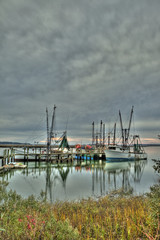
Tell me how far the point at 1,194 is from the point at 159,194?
849 cm

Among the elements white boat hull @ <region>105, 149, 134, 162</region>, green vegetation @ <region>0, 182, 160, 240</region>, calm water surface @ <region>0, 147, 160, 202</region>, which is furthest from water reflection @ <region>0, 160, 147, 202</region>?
white boat hull @ <region>105, 149, 134, 162</region>

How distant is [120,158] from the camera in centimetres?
6159

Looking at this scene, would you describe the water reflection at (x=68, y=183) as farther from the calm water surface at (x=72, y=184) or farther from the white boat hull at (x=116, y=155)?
the white boat hull at (x=116, y=155)

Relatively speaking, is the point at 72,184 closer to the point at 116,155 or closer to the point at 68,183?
the point at 68,183

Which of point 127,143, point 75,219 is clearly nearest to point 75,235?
point 75,219

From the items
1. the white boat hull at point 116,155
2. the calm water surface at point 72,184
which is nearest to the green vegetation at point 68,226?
the calm water surface at point 72,184

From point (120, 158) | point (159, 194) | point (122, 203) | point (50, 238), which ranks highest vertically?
point (50, 238)

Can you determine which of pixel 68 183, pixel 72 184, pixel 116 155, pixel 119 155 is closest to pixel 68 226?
pixel 72 184

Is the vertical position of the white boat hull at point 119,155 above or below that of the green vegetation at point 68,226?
below

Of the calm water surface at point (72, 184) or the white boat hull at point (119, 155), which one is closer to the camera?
the calm water surface at point (72, 184)

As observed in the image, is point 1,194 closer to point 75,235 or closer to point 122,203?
point 75,235

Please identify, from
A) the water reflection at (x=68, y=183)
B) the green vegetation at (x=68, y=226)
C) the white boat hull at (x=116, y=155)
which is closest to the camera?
the green vegetation at (x=68, y=226)

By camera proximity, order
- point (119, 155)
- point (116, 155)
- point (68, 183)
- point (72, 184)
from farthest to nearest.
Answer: point (119, 155) → point (116, 155) → point (68, 183) → point (72, 184)

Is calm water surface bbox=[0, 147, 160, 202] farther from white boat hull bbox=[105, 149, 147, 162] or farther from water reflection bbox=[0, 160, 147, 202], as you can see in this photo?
white boat hull bbox=[105, 149, 147, 162]
